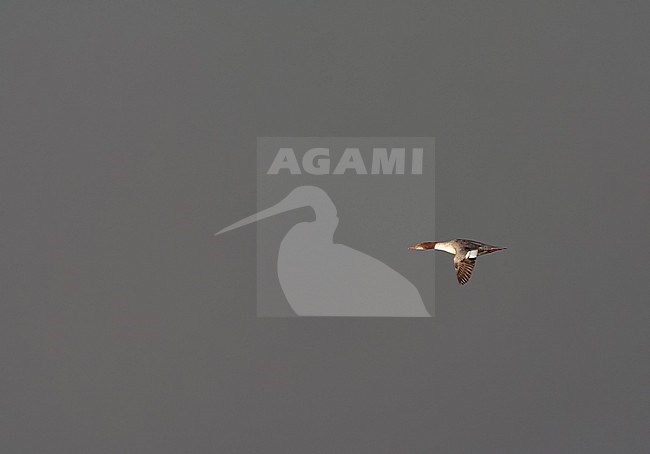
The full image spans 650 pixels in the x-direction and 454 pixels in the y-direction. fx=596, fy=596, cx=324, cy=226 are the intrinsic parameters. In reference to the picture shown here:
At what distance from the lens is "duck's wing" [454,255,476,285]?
Answer: 6.42 ft

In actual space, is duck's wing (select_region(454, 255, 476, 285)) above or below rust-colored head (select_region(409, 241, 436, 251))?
below

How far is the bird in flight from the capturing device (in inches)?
77.3

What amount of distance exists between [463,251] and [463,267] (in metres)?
0.05

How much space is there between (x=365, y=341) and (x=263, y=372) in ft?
1.20

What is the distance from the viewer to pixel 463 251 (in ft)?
6.48

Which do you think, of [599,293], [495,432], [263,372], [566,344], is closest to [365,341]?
[263,372]

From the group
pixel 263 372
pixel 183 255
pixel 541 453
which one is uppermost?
pixel 183 255

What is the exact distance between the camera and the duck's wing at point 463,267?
6.42ft

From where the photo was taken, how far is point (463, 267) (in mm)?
1967

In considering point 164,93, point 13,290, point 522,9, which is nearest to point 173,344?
point 13,290

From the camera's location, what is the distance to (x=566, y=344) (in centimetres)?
204

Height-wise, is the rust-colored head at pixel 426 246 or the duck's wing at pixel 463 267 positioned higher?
the rust-colored head at pixel 426 246

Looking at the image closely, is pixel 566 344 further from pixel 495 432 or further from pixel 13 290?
pixel 13 290

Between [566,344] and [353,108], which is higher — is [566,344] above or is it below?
below
